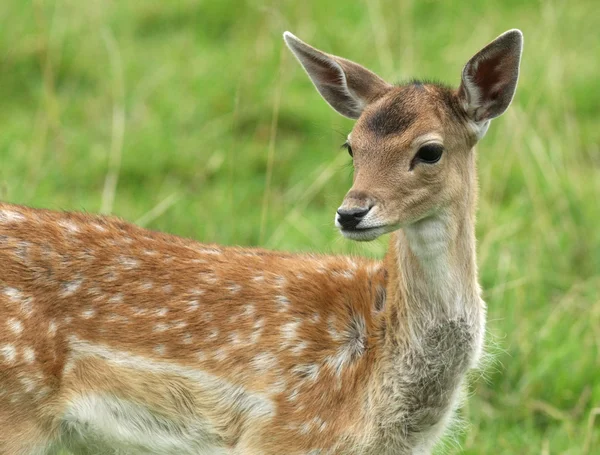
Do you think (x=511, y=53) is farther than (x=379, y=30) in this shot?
No

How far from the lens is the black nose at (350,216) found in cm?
Answer: 510

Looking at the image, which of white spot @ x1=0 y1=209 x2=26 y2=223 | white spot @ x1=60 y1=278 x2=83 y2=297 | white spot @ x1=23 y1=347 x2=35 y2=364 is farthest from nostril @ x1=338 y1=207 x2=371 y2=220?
white spot @ x1=0 y1=209 x2=26 y2=223

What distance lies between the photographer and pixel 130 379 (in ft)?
18.2

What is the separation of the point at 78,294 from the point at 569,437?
2.77m

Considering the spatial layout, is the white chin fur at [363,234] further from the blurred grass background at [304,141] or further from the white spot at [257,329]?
the blurred grass background at [304,141]

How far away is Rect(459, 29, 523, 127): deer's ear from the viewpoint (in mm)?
5594

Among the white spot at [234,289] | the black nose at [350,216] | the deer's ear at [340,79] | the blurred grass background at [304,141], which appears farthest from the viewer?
the blurred grass background at [304,141]

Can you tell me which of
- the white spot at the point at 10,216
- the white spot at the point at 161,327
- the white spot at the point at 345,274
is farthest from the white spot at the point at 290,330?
the white spot at the point at 10,216

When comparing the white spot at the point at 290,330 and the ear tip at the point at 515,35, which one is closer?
the ear tip at the point at 515,35

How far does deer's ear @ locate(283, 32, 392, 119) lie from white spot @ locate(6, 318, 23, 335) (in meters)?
1.80

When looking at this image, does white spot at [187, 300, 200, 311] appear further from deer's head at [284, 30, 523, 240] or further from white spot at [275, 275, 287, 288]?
deer's head at [284, 30, 523, 240]

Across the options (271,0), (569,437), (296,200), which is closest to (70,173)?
(296,200)

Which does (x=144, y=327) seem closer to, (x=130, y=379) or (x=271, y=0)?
(x=130, y=379)

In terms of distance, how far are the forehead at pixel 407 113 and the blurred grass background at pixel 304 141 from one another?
164 cm
